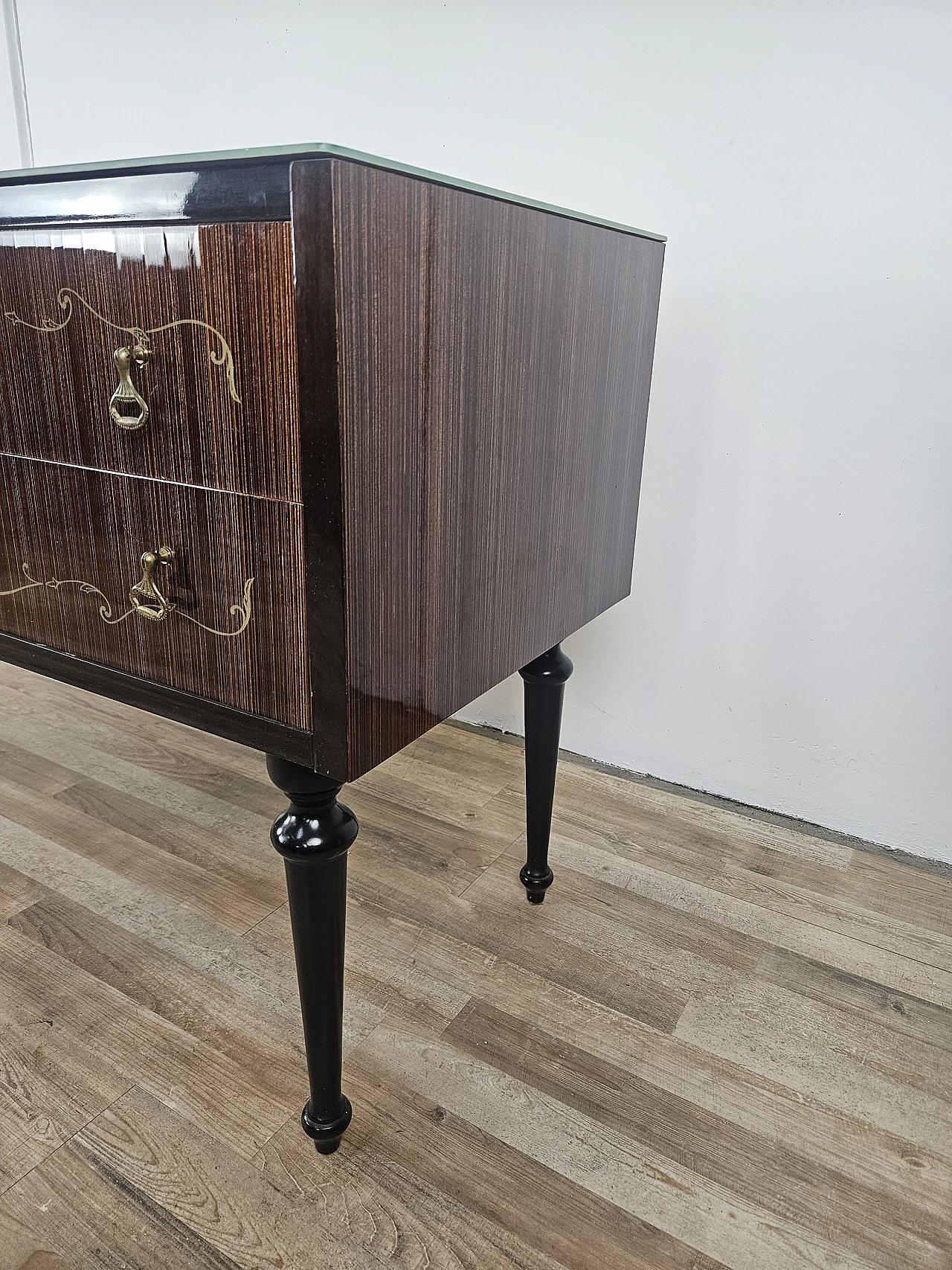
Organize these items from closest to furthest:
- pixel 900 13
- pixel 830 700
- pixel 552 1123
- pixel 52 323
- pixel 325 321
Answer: pixel 325 321
pixel 52 323
pixel 552 1123
pixel 900 13
pixel 830 700

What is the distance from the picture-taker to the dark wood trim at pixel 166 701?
61cm

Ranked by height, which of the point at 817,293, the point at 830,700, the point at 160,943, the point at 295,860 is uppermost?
the point at 817,293

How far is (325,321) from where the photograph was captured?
494 millimetres

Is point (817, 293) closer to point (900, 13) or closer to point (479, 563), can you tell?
point (900, 13)

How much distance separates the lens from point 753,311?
1138mm

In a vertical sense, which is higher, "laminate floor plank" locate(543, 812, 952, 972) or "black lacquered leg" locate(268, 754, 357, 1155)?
"black lacquered leg" locate(268, 754, 357, 1155)

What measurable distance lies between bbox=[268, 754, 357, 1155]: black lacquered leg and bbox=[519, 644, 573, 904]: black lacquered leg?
13.7 inches

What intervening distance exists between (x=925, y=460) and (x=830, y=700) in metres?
0.32

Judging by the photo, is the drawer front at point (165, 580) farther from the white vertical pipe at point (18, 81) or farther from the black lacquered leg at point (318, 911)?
the white vertical pipe at point (18, 81)

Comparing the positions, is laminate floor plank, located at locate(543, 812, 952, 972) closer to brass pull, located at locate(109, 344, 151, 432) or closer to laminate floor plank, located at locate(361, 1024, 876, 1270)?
laminate floor plank, located at locate(361, 1024, 876, 1270)

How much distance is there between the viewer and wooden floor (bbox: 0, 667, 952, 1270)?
2.33 feet

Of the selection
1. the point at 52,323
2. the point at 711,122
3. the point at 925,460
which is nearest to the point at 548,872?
the point at 925,460

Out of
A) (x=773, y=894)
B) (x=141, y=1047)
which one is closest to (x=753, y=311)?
(x=773, y=894)

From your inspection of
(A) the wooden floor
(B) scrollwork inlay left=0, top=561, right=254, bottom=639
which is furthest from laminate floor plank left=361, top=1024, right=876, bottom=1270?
(B) scrollwork inlay left=0, top=561, right=254, bottom=639
